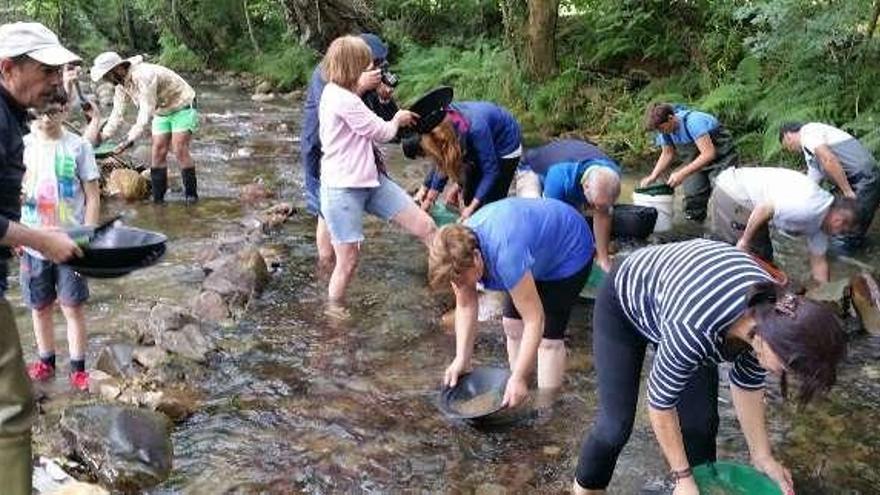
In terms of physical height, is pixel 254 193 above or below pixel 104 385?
below

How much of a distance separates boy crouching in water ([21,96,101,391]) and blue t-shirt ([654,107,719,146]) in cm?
497

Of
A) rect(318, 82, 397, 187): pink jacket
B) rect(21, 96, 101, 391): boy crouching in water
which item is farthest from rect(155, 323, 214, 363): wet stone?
rect(318, 82, 397, 187): pink jacket

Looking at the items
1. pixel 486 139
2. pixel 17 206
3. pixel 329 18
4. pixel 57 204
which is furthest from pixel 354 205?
pixel 329 18

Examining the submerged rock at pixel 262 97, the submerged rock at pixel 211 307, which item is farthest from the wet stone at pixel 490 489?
the submerged rock at pixel 262 97

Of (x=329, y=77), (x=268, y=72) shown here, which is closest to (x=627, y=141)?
(x=329, y=77)

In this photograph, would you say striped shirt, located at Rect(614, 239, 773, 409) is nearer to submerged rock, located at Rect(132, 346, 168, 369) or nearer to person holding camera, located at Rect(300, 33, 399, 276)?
submerged rock, located at Rect(132, 346, 168, 369)

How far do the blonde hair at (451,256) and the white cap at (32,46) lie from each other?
1.44 metres

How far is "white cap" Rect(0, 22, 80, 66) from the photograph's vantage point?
2844 mm

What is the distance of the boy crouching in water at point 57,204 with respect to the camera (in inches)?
166

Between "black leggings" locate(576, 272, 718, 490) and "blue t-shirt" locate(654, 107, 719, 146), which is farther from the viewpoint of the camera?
"blue t-shirt" locate(654, 107, 719, 146)

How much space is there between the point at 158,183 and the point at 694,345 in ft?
23.9

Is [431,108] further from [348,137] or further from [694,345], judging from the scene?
[694,345]

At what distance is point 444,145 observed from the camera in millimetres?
5094

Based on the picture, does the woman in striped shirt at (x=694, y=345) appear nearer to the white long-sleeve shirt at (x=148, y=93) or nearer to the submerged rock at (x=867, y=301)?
the submerged rock at (x=867, y=301)
